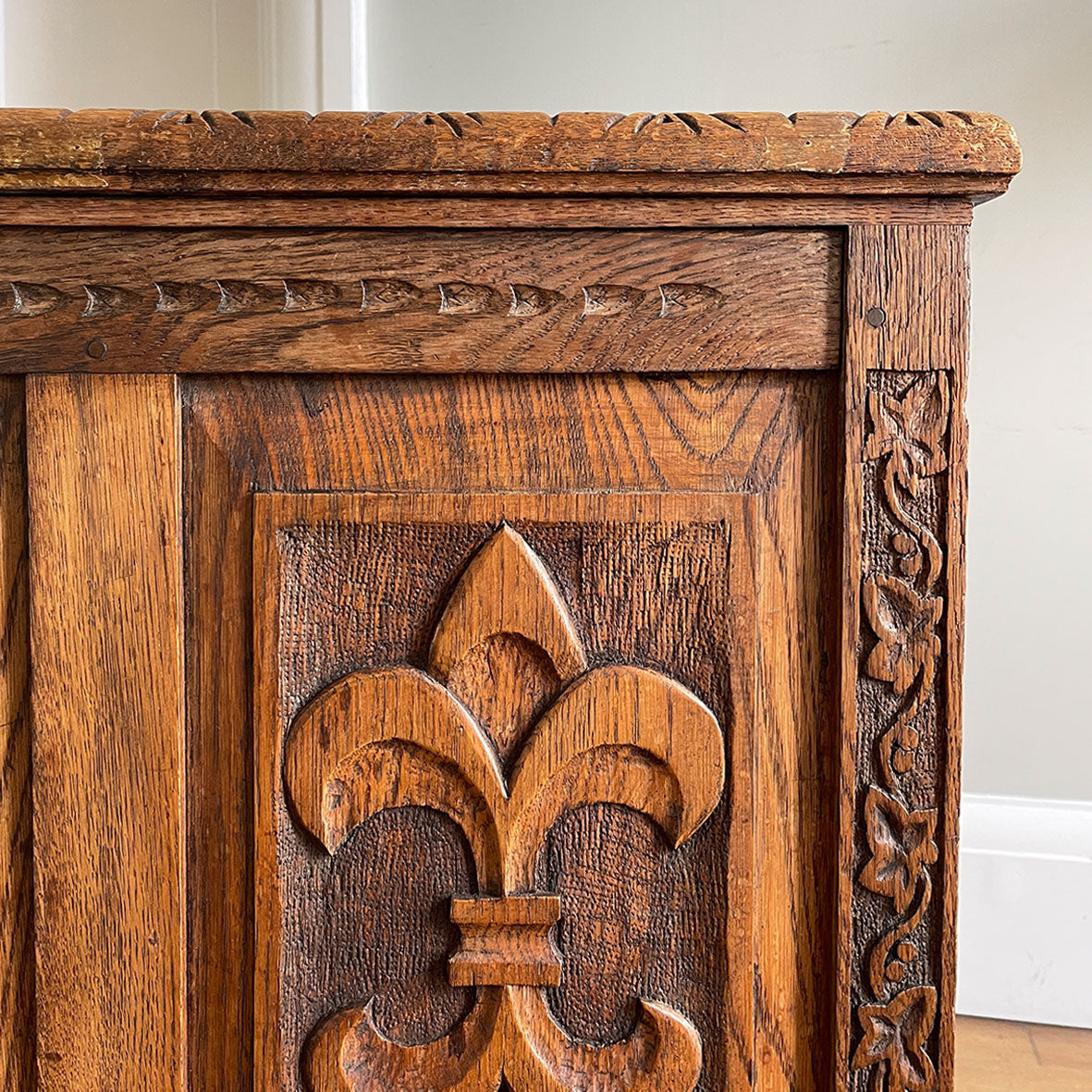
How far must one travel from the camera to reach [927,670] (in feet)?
1.53

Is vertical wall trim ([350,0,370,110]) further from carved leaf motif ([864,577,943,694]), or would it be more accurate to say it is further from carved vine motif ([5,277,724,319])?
carved leaf motif ([864,577,943,694])

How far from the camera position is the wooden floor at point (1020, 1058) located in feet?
3.19

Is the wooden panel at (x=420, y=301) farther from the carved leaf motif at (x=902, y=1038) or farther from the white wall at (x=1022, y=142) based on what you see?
the white wall at (x=1022, y=142)

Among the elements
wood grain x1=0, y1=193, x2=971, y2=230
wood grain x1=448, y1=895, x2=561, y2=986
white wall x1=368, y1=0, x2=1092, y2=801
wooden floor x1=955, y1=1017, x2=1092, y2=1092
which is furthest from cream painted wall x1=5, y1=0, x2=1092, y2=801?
wood grain x1=448, y1=895, x2=561, y2=986

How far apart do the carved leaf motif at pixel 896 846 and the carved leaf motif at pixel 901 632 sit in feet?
0.18

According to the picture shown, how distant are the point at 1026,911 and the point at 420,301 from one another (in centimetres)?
99

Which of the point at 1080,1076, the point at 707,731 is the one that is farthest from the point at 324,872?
the point at 1080,1076

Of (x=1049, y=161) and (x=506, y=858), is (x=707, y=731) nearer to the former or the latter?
(x=506, y=858)

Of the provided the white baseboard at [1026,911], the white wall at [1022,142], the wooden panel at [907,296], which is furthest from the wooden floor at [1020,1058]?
the wooden panel at [907,296]

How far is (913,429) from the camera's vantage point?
18.2 inches

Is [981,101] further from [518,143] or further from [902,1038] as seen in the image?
[902,1038]

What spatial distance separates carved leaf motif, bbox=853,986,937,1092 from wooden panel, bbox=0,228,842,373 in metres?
0.29

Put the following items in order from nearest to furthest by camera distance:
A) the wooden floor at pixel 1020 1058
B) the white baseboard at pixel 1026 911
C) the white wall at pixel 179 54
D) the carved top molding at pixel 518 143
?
the carved top molding at pixel 518 143, the white wall at pixel 179 54, the wooden floor at pixel 1020 1058, the white baseboard at pixel 1026 911

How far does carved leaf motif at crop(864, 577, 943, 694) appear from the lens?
0.46 meters
